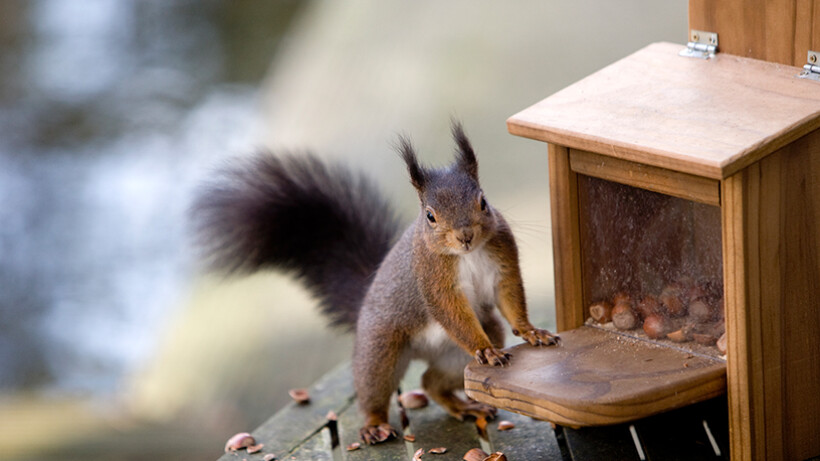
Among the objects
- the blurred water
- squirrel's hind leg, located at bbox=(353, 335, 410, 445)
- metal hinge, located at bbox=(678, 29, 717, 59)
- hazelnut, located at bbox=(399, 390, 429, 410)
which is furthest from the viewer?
the blurred water

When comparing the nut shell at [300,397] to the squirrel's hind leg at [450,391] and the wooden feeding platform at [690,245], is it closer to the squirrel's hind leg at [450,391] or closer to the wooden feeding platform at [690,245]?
the squirrel's hind leg at [450,391]

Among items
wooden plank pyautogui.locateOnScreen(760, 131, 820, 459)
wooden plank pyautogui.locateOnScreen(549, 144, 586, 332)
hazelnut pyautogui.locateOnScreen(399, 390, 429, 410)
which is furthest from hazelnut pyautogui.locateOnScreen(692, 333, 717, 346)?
hazelnut pyautogui.locateOnScreen(399, 390, 429, 410)

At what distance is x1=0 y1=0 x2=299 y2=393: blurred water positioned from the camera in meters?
4.10

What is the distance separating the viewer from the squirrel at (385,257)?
1852 mm

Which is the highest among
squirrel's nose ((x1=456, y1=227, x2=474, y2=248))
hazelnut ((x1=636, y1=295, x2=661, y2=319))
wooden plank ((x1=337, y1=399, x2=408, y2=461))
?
squirrel's nose ((x1=456, y1=227, x2=474, y2=248))

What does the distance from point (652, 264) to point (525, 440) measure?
0.51 metres

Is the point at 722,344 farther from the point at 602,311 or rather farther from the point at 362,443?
the point at 362,443

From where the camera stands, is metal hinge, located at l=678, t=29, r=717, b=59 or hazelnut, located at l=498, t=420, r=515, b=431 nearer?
metal hinge, located at l=678, t=29, r=717, b=59

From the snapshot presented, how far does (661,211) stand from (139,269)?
2.88m

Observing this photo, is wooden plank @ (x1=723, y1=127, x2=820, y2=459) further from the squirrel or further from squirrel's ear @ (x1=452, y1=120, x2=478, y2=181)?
squirrel's ear @ (x1=452, y1=120, x2=478, y2=181)

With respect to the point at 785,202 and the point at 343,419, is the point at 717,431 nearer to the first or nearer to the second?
the point at 785,202

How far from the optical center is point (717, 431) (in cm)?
202

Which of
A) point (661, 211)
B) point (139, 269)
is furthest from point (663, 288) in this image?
point (139, 269)

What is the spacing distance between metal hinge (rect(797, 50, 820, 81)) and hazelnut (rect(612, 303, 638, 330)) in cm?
49
